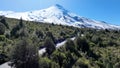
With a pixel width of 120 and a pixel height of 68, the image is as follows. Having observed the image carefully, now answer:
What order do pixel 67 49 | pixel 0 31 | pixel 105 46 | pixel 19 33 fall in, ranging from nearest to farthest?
pixel 67 49, pixel 19 33, pixel 0 31, pixel 105 46

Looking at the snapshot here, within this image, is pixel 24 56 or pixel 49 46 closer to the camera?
pixel 24 56

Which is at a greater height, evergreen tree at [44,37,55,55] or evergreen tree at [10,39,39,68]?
evergreen tree at [10,39,39,68]

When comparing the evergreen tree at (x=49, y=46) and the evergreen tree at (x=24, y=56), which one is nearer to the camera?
the evergreen tree at (x=24, y=56)

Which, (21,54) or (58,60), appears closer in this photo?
(21,54)

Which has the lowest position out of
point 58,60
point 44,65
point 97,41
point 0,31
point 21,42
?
point 97,41

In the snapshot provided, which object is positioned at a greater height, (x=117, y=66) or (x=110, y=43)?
(x=117, y=66)

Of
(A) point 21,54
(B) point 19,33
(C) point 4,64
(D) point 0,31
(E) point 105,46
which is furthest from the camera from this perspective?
(E) point 105,46

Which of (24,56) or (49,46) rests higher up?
(24,56)

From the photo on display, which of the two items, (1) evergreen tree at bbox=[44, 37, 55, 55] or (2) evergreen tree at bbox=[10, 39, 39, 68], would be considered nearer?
(2) evergreen tree at bbox=[10, 39, 39, 68]

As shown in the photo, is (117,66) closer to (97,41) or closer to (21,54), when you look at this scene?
(21,54)

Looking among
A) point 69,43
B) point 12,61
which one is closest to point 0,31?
point 69,43

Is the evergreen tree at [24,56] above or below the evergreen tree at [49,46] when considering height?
above
